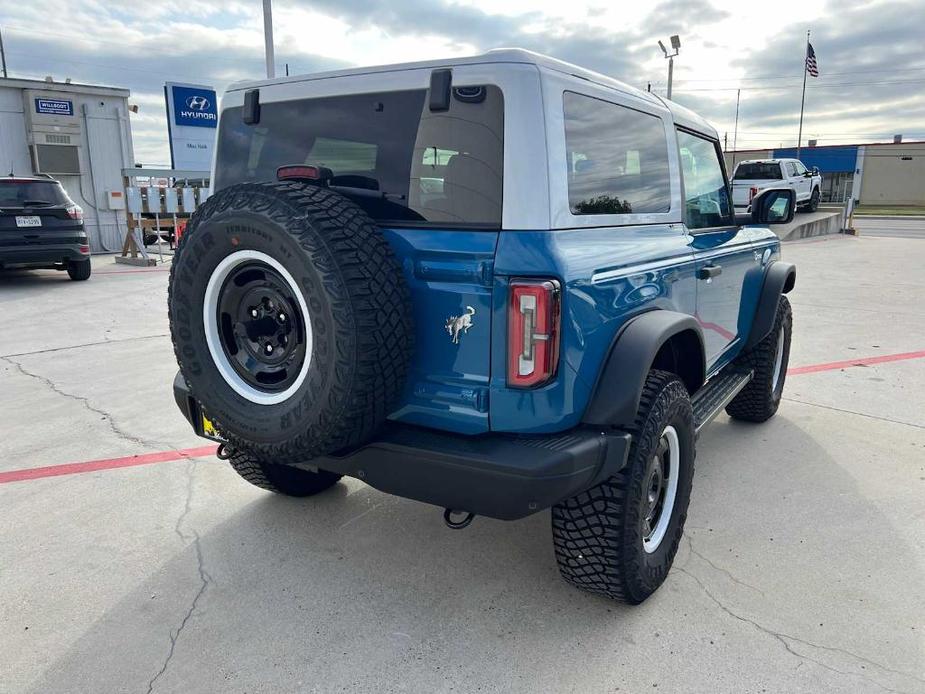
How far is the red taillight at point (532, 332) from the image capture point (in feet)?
6.82

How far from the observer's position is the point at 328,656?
2350mm

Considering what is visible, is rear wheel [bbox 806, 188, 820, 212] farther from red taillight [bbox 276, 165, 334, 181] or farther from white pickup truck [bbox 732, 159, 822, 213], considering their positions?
red taillight [bbox 276, 165, 334, 181]

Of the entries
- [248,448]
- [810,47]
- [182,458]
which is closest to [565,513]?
[248,448]

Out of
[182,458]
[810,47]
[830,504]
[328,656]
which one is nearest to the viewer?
[328,656]

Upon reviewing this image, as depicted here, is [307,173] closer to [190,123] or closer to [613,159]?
[613,159]

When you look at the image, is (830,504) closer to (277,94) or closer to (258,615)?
(258,615)

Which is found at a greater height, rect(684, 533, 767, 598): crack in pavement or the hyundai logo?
the hyundai logo

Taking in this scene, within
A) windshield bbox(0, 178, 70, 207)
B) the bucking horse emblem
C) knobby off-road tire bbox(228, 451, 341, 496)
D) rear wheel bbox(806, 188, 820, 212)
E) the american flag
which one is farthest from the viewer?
the american flag

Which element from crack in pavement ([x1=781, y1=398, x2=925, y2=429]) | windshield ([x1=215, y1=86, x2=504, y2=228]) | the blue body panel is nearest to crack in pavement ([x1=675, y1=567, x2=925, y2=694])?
the blue body panel

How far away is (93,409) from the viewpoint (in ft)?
16.1

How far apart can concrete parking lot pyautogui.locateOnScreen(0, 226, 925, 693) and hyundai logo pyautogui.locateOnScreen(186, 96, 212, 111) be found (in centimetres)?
1578

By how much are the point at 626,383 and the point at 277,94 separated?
6.14ft

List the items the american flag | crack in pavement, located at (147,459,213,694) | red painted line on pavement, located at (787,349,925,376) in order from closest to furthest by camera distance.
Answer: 1. crack in pavement, located at (147,459,213,694)
2. red painted line on pavement, located at (787,349,925,376)
3. the american flag

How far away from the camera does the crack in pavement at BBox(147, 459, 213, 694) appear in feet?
7.59
